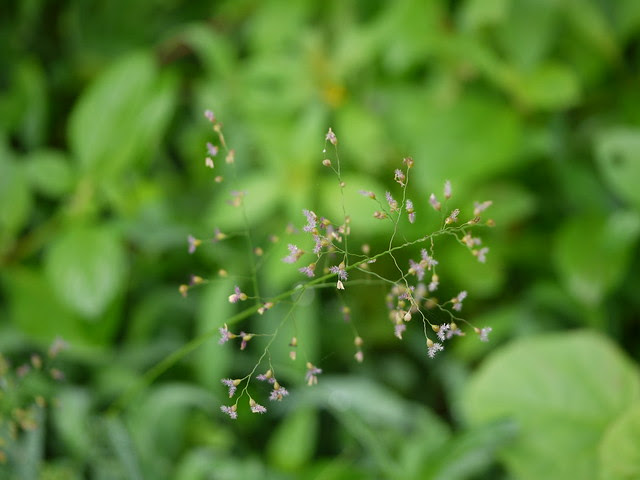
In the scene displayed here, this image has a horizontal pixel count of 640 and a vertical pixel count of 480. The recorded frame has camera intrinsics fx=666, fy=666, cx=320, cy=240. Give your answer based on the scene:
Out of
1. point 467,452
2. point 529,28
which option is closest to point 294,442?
point 467,452

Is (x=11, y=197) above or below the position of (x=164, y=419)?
above

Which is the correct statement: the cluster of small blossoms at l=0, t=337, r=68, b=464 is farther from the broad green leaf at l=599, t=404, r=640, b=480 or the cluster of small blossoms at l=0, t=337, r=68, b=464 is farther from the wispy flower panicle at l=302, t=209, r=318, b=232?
the broad green leaf at l=599, t=404, r=640, b=480

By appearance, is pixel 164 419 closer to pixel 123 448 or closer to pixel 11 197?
pixel 123 448

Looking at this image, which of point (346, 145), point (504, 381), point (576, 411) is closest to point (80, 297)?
point (346, 145)

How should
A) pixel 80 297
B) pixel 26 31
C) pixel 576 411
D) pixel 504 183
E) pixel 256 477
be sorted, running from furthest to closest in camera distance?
1. pixel 26 31
2. pixel 504 183
3. pixel 80 297
4. pixel 256 477
5. pixel 576 411

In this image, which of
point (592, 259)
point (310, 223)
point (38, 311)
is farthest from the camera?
point (38, 311)

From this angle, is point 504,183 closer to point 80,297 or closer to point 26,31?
point 80,297

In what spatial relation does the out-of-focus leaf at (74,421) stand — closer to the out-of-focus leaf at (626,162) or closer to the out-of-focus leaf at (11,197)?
the out-of-focus leaf at (11,197)

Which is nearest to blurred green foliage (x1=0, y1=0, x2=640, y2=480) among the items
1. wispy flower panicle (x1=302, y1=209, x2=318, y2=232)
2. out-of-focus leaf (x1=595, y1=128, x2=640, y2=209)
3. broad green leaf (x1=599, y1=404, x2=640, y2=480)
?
out-of-focus leaf (x1=595, y1=128, x2=640, y2=209)
